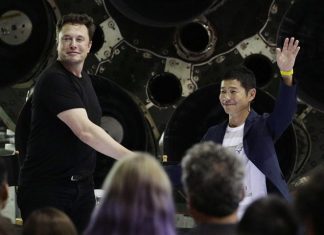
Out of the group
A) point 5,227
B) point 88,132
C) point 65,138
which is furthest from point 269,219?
point 65,138

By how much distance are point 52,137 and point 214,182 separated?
101 cm

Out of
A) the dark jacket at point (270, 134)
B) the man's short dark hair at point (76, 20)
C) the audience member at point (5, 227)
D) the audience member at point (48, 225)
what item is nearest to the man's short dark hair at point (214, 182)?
the audience member at point (48, 225)

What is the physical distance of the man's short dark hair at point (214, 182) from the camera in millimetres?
1519

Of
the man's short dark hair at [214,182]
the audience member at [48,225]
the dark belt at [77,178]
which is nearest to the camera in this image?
the man's short dark hair at [214,182]

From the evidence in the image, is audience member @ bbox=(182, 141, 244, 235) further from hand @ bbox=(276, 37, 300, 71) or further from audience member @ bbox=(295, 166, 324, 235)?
hand @ bbox=(276, 37, 300, 71)

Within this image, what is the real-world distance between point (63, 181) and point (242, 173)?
3.35 ft

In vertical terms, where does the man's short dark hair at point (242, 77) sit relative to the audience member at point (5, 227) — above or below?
above

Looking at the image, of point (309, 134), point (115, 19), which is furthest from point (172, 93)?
point (309, 134)

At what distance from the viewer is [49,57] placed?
3.56m

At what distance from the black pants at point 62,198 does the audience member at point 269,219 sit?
1137mm

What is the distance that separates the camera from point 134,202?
1.35 m

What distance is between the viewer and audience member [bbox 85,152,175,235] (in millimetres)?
1354

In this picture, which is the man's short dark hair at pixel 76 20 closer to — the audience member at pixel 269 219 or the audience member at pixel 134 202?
the audience member at pixel 134 202

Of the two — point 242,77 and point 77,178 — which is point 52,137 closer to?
point 77,178
